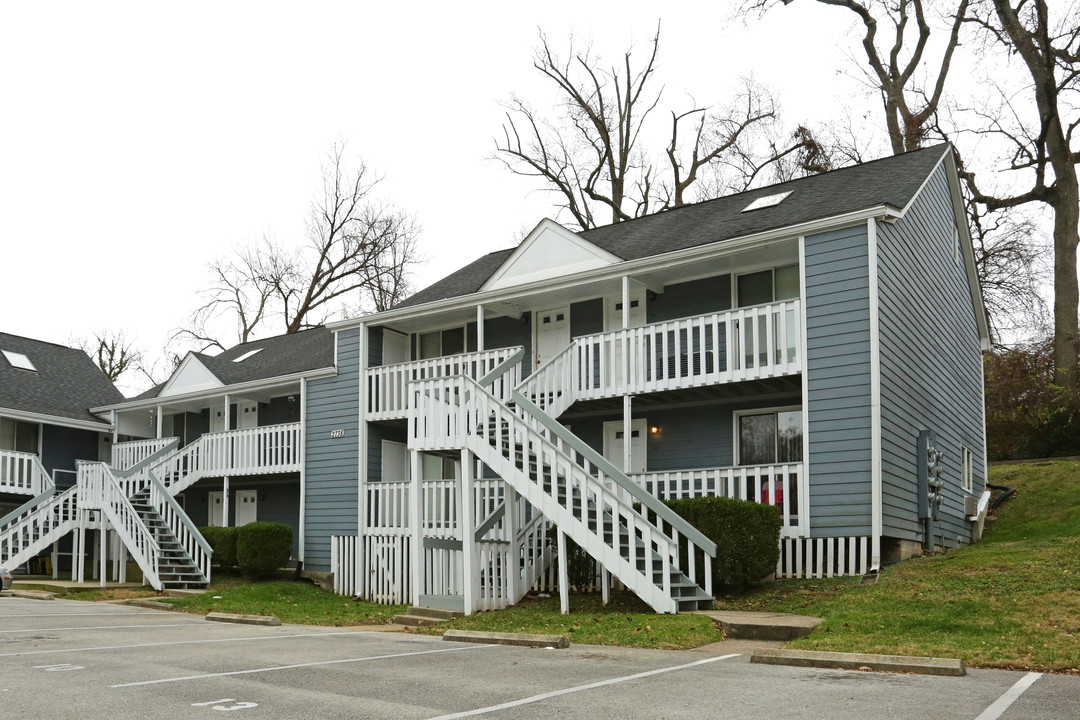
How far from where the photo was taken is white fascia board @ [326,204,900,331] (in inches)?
611

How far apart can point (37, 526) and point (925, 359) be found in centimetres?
2116

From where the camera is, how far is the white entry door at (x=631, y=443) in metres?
19.3

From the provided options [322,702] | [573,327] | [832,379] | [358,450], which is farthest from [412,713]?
[358,450]

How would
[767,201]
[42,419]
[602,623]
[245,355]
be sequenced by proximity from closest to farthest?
[602,623] < [767,201] < [42,419] < [245,355]

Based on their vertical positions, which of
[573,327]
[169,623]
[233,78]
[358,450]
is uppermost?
[233,78]

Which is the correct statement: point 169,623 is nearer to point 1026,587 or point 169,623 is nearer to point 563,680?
point 563,680

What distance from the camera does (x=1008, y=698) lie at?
698 centimetres

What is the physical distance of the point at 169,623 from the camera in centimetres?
1441

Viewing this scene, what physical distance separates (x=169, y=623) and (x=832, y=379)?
10971 millimetres

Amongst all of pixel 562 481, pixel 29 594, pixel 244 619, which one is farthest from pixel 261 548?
pixel 562 481

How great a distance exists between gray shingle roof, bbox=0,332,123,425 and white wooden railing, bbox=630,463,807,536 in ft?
65.3

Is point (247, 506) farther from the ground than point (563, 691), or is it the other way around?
point (247, 506)

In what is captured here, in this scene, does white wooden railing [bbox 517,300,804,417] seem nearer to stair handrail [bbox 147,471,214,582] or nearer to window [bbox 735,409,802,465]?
window [bbox 735,409,802,465]

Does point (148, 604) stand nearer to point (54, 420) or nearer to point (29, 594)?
point (29, 594)
